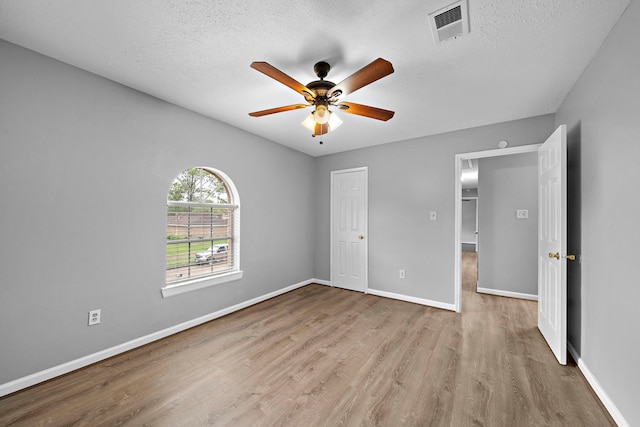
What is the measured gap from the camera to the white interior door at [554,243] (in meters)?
2.18

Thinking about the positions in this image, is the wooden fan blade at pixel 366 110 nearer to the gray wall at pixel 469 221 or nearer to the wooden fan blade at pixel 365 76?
the wooden fan blade at pixel 365 76

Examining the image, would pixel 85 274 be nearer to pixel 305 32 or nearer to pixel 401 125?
pixel 305 32

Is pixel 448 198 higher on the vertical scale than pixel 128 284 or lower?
higher

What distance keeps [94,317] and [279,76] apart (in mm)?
2535

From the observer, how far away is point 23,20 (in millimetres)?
1622

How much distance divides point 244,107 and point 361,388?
9.46 ft

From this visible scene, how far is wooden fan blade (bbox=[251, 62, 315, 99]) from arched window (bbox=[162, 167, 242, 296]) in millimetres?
1811

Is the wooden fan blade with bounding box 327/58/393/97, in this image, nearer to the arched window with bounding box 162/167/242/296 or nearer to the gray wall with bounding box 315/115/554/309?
the arched window with bounding box 162/167/242/296

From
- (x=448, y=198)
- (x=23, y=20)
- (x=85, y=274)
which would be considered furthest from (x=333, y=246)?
(x=23, y=20)

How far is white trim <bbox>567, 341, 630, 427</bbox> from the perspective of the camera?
5.07 ft

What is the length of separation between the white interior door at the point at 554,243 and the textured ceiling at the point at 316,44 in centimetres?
62

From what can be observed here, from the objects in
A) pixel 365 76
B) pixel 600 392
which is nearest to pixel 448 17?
pixel 365 76

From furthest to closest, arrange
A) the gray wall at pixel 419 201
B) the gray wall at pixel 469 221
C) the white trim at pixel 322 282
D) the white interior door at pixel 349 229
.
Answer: the gray wall at pixel 469 221 → the white trim at pixel 322 282 → the white interior door at pixel 349 229 → the gray wall at pixel 419 201

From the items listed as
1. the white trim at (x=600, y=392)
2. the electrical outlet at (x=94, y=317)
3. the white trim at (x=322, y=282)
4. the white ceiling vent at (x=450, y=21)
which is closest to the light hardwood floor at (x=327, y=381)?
the white trim at (x=600, y=392)
